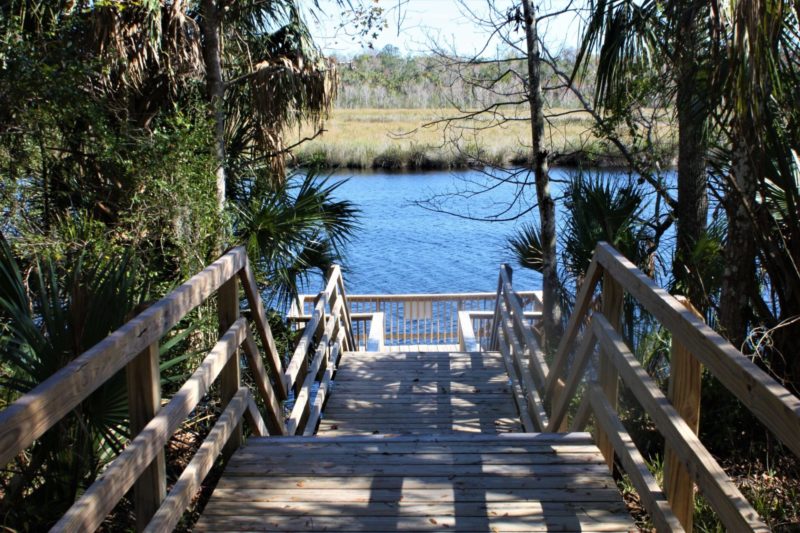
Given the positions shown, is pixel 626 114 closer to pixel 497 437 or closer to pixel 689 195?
pixel 689 195

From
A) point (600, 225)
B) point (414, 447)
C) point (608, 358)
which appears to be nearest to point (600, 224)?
point (600, 225)

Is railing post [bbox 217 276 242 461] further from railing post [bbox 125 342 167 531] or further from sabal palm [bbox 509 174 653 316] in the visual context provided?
sabal palm [bbox 509 174 653 316]

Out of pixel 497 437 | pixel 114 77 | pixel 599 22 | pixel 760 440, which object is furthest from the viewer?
pixel 114 77

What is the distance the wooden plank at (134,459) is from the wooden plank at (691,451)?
146 cm

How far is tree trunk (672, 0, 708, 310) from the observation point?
5.17 meters

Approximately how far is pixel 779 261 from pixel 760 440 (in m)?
1.08

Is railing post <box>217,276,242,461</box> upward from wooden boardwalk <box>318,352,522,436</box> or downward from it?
upward

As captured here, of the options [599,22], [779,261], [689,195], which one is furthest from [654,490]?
[689,195]

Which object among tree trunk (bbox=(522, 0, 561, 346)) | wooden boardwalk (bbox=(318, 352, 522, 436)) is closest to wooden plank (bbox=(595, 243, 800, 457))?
wooden boardwalk (bbox=(318, 352, 522, 436))

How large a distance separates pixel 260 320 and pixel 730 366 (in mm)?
2473

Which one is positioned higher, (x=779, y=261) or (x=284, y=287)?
(x=779, y=261)

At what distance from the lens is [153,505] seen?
231 cm

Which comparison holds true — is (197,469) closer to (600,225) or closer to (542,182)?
(600,225)

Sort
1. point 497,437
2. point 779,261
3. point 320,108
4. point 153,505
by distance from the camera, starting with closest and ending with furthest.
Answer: point 153,505
point 497,437
point 779,261
point 320,108
